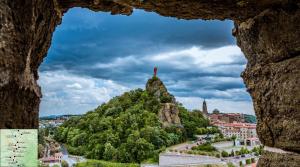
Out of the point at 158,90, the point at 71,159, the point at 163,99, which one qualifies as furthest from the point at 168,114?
the point at 71,159

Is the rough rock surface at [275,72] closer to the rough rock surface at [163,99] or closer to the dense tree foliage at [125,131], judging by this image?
the dense tree foliage at [125,131]

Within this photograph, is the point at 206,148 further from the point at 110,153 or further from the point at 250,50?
the point at 250,50

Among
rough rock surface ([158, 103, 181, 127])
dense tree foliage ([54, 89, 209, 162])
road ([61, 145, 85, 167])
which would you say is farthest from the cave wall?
rough rock surface ([158, 103, 181, 127])

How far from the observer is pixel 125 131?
43500 millimetres

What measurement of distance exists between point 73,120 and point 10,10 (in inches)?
2037

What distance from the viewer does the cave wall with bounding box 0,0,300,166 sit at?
2.82 m

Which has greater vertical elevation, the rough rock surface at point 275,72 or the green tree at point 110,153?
the rough rock surface at point 275,72

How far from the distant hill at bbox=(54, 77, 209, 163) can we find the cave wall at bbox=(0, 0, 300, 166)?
35.0 m

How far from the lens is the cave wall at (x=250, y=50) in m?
2.82

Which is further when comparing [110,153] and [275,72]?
[110,153]

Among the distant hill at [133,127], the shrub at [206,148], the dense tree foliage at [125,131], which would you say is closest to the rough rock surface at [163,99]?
the distant hill at [133,127]

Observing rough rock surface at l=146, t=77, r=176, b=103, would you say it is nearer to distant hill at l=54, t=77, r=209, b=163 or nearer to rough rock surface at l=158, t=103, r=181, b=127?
distant hill at l=54, t=77, r=209, b=163

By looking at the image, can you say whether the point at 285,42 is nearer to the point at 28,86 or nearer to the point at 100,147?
the point at 28,86

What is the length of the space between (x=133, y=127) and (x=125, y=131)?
1.15 m
